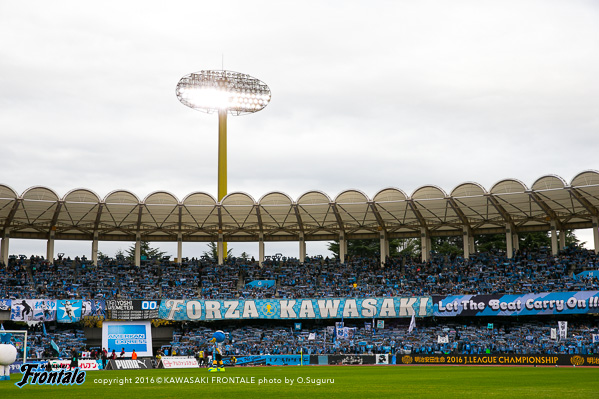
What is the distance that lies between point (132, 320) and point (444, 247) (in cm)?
5147

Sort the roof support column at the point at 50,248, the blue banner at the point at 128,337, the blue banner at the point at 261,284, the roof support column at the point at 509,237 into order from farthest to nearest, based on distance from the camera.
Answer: the blue banner at the point at 261,284 → the roof support column at the point at 50,248 → the roof support column at the point at 509,237 → the blue banner at the point at 128,337

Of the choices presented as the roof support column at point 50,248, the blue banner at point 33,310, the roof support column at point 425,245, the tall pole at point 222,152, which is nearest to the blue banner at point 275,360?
the blue banner at point 33,310

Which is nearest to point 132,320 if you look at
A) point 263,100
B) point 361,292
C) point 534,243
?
point 361,292

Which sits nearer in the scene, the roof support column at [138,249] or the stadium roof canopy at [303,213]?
the stadium roof canopy at [303,213]

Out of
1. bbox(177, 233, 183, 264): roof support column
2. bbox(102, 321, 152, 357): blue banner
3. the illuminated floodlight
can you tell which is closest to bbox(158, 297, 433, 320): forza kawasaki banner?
bbox(102, 321, 152, 357): blue banner

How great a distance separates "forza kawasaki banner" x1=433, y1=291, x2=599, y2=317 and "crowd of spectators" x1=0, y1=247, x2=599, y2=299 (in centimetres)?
139

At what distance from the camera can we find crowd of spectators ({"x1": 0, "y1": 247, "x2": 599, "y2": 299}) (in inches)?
2333

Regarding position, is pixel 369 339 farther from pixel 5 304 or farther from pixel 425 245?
pixel 5 304

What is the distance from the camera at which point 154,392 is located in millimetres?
22750

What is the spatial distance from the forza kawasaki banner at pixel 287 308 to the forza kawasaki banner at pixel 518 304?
8.23 feet

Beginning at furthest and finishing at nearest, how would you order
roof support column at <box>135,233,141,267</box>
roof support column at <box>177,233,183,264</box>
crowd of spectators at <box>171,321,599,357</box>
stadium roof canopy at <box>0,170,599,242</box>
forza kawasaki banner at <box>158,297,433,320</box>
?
roof support column at <box>177,233,183,264</box> < roof support column at <box>135,233,141,267</box> < forza kawasaki banner at <box>158,297,433,320</box> < stadium roof canopy at <box>0,170,599,242</box> < crowd of spectators at <box>171,321,599,357</box>

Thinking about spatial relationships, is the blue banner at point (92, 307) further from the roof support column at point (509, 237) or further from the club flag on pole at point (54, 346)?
the roof support column at point (509, 237)

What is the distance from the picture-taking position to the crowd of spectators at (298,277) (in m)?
59.2

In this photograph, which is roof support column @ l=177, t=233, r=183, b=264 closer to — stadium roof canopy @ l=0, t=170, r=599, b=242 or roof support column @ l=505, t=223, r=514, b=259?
stadium roof canopy @ l=0, t=170, r=599, b=242
